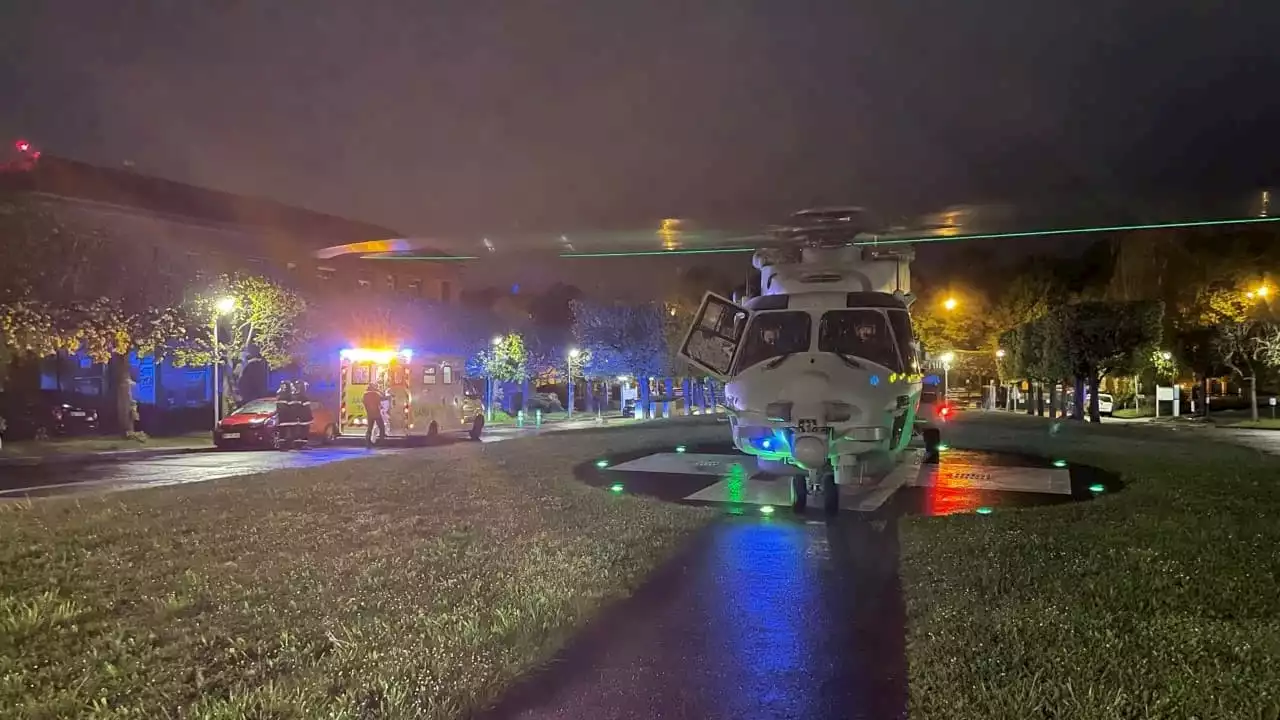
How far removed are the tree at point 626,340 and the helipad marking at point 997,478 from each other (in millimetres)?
31689

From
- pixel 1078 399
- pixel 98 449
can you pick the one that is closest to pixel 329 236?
pixel 98 449

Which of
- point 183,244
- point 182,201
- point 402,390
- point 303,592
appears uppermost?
point 182,201

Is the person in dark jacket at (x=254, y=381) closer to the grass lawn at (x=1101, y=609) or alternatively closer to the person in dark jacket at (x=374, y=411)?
the person in dark jacket at (x=374, y=411)

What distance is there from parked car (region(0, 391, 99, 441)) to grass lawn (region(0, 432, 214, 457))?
35.6 inches

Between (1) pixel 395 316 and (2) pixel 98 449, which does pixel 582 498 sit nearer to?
(2) pixel 98 449

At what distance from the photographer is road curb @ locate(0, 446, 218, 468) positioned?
63.5ft

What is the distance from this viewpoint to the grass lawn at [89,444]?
22.3 metres

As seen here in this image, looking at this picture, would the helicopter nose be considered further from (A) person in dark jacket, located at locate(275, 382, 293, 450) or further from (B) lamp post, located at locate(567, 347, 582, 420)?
(B) lamp post, located at locate(567, 347, 582, 420)

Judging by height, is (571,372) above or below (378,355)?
below

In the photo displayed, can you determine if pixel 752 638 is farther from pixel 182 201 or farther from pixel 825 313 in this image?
pixel 182 201

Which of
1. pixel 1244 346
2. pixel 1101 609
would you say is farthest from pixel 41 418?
pixel 1244 346

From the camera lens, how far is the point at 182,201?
4306 cm

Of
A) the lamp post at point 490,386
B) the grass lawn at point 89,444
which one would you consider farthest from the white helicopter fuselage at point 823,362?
the lamp post at point 490,386

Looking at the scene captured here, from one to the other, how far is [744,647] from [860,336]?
603 centimetres
